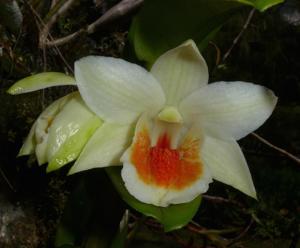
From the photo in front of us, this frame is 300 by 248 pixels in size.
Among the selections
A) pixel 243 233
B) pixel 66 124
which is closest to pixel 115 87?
Result: pixel 66 124

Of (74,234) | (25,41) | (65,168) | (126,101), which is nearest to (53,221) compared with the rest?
(65,168)

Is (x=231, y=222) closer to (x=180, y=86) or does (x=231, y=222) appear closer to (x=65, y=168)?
(x=65, y=168)

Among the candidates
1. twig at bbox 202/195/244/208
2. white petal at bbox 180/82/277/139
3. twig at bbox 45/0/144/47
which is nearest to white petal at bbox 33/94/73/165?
white petal at bbox 180/82/277/139

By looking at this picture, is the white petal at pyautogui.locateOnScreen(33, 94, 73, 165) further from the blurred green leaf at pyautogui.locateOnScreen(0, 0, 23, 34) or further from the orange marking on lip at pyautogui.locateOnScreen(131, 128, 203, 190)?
the blurred green leaf at pyautogui.locateOnScreen(0, 0, 23, 34)

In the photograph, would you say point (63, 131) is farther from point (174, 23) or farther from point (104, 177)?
point (174, 23)

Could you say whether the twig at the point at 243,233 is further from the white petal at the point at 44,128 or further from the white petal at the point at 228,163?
the white petal at the point at 44,128
